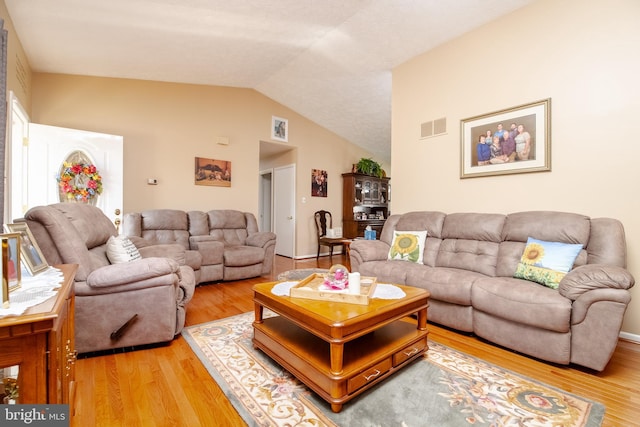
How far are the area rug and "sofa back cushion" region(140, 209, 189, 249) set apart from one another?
2.52 m

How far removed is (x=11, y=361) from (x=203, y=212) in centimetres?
403

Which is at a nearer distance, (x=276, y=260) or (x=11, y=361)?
(x=11, y=361)

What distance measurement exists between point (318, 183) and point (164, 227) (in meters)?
3.18

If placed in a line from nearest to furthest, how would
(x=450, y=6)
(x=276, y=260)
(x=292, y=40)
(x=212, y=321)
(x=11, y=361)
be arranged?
(x=11, y=361), (x=212, y=321), (x=450, y=6), (x=292, y=40), (x=276, y=260)

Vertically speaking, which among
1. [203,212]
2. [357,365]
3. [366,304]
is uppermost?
[203,212]

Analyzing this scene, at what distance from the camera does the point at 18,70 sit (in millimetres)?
2910

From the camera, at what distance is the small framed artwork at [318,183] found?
613 cm

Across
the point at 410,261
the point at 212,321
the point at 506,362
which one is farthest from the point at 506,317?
the point at 212,321

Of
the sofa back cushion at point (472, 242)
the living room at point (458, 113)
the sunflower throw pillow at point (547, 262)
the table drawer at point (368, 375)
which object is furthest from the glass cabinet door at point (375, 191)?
the table drawer at point (368, 375)

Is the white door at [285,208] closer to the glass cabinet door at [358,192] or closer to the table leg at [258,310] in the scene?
the glass cabinet door at [358,192]

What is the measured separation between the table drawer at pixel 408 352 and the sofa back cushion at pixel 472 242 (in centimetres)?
111

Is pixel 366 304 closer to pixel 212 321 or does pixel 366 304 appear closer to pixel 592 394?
pixel 592 394

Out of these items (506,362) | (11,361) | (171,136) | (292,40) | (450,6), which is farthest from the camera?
(171,136)

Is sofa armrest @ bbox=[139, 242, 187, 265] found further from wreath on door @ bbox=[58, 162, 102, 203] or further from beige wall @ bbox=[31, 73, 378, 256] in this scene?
beige wall @ bbox=[31, 73, 378, 256]
